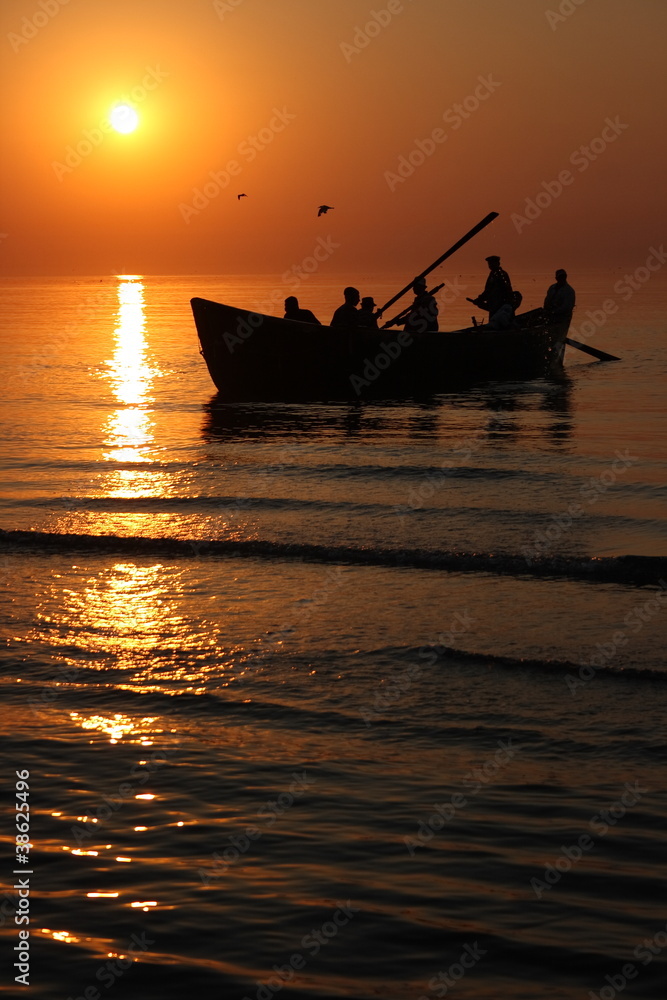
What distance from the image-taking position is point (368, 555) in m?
11.0

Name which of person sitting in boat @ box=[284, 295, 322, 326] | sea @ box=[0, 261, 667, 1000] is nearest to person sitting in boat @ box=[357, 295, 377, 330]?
person sitting in boat @ box=[284, 295, 322, 326]

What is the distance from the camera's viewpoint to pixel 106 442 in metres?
20.4

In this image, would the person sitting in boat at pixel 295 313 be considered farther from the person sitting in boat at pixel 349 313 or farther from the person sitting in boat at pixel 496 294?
the person sitting in boat at pixel 496 294

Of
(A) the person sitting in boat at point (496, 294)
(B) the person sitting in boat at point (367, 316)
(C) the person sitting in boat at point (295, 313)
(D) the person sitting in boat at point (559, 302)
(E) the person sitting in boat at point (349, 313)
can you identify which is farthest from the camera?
(D) the person sitting in boat at point (559, 302)

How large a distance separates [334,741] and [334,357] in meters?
17.8

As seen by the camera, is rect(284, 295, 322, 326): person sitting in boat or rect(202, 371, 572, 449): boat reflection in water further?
rect(284, 295, 322, 326): person sitting in boat

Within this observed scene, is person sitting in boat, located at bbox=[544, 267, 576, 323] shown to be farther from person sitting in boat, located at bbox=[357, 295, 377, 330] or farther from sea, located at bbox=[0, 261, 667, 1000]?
sea, located at bbox=[0, 261, 667, 1000]

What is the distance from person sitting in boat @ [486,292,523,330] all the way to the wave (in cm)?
1528

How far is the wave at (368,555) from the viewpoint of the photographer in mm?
10305

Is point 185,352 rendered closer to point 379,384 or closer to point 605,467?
point 379,384

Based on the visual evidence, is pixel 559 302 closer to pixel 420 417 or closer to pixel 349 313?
pixel 420 417

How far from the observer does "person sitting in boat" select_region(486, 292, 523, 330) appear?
1001 inches

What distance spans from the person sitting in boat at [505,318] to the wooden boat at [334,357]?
22 cm

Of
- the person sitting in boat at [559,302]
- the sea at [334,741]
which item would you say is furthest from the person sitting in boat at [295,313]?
the sea at [334,741]
